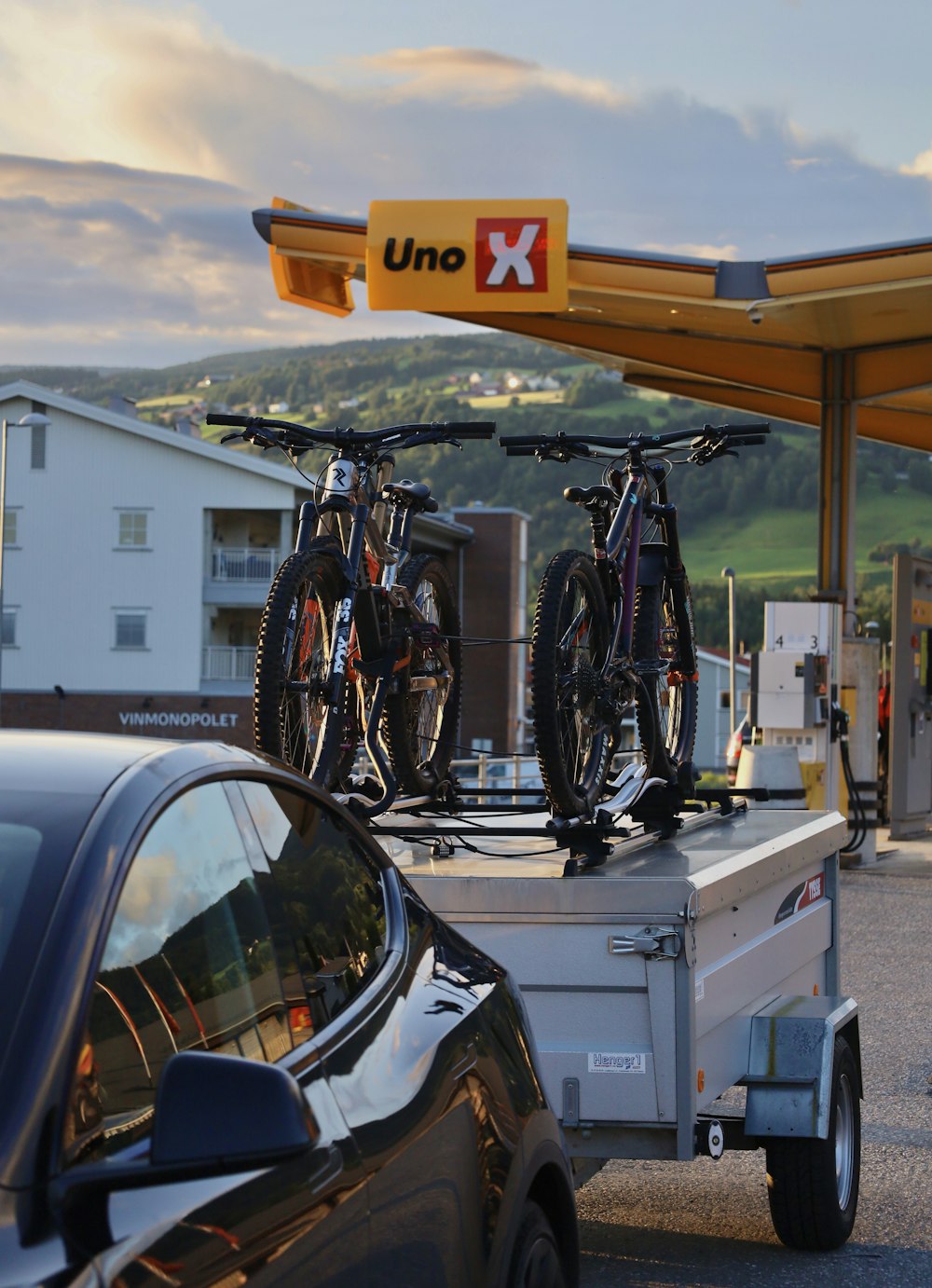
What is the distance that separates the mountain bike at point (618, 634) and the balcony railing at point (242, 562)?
60.0 meters

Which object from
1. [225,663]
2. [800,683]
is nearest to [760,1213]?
[800,683]

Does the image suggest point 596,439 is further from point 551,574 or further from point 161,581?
point 161,581

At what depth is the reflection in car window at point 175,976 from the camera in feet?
8.00

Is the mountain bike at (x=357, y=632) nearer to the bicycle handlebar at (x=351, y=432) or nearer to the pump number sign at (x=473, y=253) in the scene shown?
the bicycle handlebar at (x=351, y=432)

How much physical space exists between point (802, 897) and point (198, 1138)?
4474 mm

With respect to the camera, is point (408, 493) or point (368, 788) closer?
point (368, 788)

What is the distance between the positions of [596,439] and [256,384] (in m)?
180

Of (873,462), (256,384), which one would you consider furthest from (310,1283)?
(256,384)

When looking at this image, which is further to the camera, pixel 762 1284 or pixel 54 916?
pixel 762 1284

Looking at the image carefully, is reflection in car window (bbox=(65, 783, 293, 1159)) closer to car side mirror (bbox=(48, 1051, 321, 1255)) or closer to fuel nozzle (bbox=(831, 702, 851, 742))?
car side mirror (bbox=(48, 1051, 321, 1255))

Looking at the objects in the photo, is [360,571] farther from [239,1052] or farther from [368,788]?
[239,1052]

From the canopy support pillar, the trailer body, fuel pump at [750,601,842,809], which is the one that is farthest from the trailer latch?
the canopy support pillar

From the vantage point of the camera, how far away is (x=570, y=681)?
6.35 m

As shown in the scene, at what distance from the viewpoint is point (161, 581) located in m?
69.3
